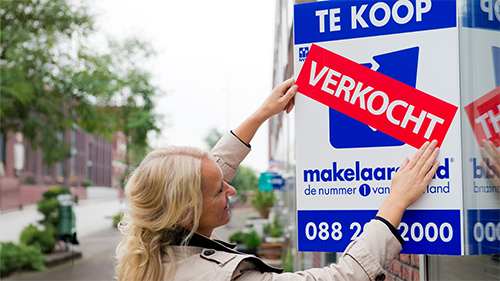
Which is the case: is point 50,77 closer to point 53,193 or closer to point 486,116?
point 53,193

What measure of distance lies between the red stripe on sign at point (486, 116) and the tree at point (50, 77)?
35.7 feet

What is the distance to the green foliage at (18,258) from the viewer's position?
40.0 ft

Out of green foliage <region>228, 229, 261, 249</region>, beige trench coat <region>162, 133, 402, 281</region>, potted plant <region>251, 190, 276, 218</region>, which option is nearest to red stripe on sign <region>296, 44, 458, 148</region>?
beige trench coat <region>162, 133, 402, 281</region>

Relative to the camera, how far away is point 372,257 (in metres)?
1.40

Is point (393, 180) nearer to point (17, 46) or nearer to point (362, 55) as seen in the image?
point (362, 55)

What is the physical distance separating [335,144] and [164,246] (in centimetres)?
73

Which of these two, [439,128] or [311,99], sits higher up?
[311,99]

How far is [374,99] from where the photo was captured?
1654mm

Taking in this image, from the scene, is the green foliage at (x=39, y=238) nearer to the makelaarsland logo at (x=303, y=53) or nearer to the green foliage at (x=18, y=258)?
the green foliage at (x=18, y=258)

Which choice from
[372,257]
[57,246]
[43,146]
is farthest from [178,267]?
[57,246]

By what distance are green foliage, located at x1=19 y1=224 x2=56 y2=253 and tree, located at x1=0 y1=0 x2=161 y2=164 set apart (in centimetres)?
218

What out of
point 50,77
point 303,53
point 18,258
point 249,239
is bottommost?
point 18,258

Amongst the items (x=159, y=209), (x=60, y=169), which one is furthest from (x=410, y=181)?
(x=60, y=169)

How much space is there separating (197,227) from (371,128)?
2.40 ft
